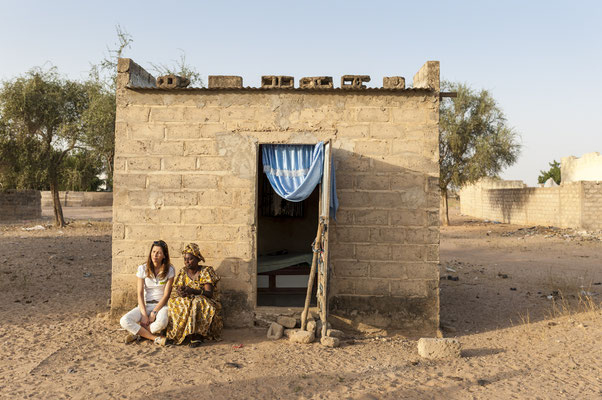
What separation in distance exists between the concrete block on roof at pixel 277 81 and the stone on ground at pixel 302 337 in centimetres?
303

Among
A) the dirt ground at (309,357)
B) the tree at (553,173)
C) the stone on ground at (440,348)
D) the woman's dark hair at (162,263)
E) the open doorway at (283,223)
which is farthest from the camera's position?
the tree at (553,173)

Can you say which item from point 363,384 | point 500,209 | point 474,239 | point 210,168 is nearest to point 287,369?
point 363,384

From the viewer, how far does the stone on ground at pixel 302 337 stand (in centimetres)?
509

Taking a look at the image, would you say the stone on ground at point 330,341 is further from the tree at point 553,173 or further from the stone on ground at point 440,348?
the tree at point 553,173

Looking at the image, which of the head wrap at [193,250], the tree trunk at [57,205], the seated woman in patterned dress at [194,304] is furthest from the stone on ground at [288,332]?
the tree trunk at [57,205]

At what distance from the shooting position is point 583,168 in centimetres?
2652

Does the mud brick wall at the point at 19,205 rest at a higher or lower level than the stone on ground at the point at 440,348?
higher

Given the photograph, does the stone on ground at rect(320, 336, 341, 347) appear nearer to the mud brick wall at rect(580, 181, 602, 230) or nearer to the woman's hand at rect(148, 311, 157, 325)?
the woman's hand at rect(148, 311, 157, 325)

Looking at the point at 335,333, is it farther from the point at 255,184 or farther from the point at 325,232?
Result: the point at 255,184

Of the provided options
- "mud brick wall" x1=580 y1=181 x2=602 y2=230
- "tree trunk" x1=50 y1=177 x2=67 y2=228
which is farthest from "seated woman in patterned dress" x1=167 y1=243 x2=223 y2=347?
"mud brick wall" x1=580 y1=181 x2=602 y2=230

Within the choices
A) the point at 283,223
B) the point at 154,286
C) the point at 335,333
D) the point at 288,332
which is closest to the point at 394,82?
the point at 335,333

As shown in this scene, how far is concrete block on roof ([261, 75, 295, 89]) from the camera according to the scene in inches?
219

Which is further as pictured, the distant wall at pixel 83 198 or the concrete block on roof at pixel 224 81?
the distant wall at pixel 83 198

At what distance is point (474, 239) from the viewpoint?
16344 mm
